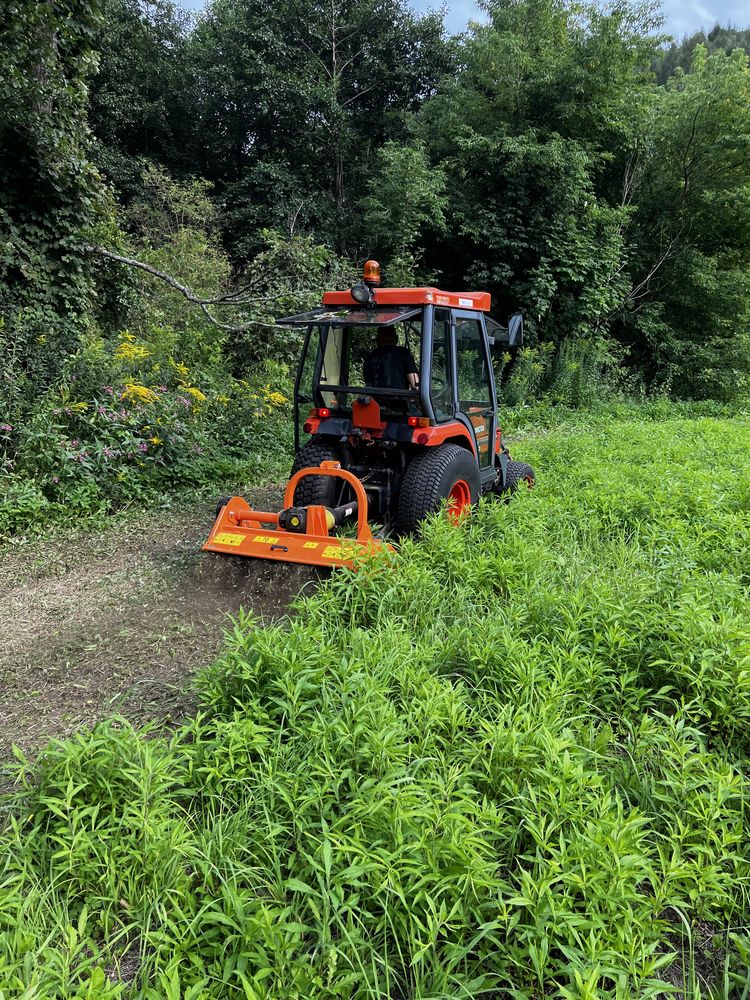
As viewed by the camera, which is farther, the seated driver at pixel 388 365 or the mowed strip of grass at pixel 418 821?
the seated driver at pixel 388 365

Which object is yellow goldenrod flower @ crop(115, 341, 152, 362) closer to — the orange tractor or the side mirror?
the orange tractor

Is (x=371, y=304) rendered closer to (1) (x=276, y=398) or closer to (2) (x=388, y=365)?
(2) (x=388, y=365)

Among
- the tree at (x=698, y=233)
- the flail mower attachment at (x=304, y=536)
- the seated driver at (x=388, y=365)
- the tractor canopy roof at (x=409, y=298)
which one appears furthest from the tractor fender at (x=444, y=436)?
the tree at (x=698, y=233)

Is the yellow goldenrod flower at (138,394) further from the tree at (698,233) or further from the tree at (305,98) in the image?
the tree at (698,233)

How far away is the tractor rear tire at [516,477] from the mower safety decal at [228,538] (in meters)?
2.57

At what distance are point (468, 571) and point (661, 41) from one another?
1652 centimetres

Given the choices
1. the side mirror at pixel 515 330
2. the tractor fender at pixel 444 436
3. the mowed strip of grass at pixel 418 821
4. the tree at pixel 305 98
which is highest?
the tree at pixel 305 98

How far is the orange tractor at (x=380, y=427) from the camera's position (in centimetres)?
415

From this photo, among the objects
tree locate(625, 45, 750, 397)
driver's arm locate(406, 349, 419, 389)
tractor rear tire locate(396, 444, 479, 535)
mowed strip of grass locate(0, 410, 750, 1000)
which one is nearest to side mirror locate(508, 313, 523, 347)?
driver's arm locate(406, 349, 419, 389)

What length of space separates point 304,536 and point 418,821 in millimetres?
2291

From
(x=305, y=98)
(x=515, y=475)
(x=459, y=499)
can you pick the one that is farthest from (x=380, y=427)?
(x=305, y=98)

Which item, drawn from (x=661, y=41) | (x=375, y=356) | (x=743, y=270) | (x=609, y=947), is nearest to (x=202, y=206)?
(x=661, y=41)

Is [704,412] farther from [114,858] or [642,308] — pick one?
[114,858]

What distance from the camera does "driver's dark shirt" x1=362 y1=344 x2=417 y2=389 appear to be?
15.9 ft
